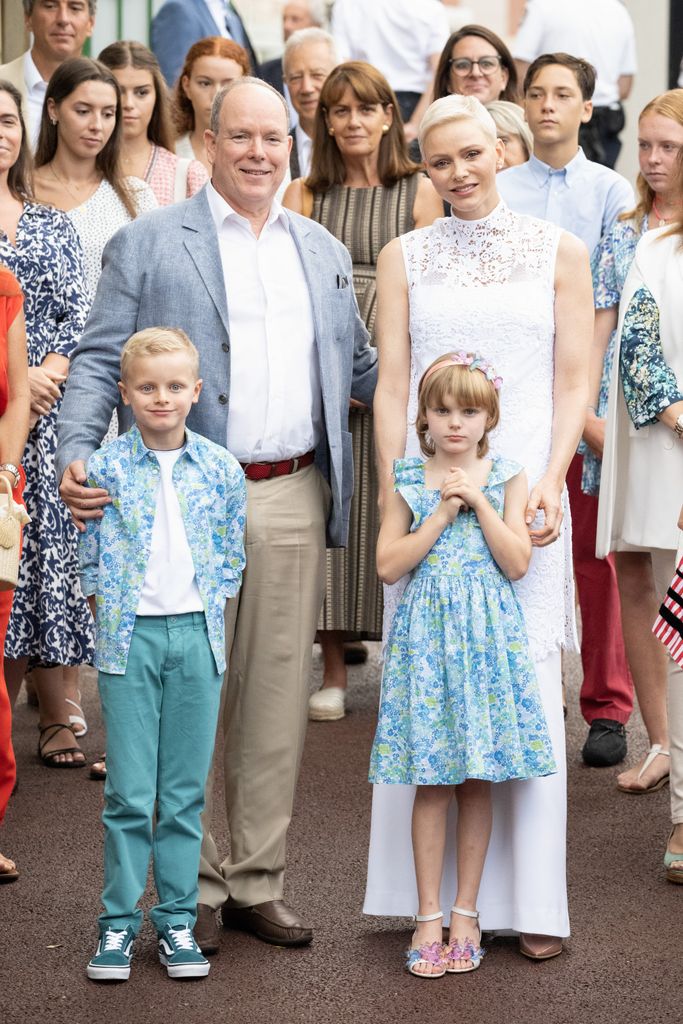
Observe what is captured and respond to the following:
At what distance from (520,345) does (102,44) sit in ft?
23.4

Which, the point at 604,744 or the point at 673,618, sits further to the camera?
the point at 604,744

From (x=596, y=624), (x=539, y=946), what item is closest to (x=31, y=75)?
(x=596, y=624)

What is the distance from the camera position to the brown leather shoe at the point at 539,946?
404 cm

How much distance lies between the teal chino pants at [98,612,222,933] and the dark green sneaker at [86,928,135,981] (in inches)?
0.9

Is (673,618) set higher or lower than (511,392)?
lower

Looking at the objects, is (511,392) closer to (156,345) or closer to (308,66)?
(156,345)

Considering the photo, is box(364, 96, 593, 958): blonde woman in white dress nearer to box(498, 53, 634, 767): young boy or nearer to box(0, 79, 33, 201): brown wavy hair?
box(0, 79, 33, 201): brown wavy hair

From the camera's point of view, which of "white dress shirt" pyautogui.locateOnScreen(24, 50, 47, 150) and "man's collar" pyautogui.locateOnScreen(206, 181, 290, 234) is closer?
"man's collar" pyautogui.locateOnScreen(206, 181, 290, 234)

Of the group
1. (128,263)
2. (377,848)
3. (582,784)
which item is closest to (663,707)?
(582,784)

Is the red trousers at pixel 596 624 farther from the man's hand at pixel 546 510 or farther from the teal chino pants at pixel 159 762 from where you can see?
the teal chino pants at pixel 159 762

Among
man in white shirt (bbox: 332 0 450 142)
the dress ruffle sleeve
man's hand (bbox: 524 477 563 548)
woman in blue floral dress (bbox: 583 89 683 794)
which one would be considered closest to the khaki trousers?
man's hand (bbox: 524 477 563 548)

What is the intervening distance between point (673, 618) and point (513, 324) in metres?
0.96

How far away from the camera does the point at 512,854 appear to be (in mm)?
4086

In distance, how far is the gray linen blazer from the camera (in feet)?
13.2
